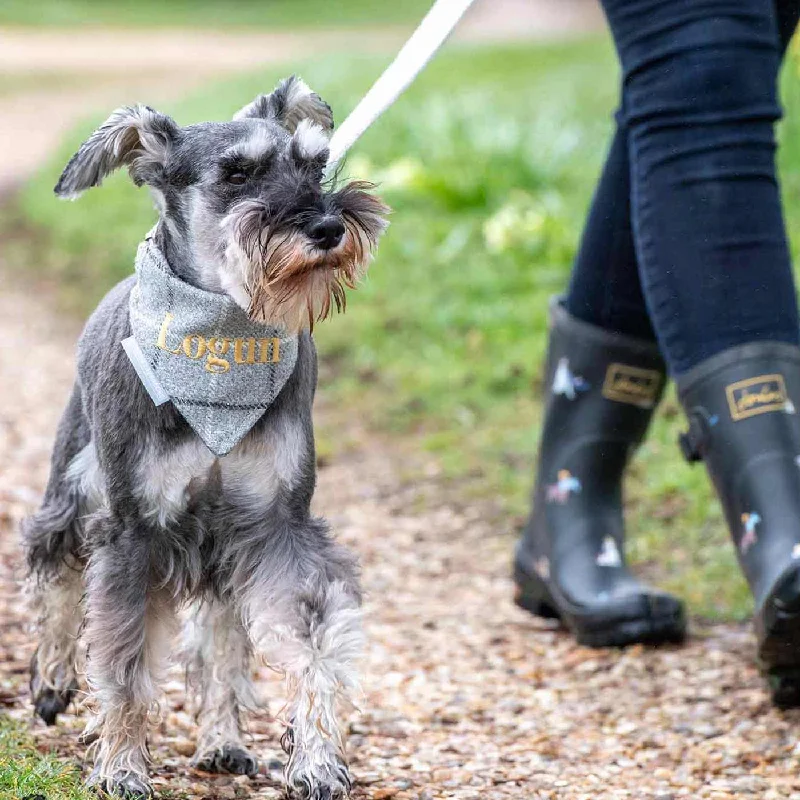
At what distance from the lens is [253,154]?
9.36ft

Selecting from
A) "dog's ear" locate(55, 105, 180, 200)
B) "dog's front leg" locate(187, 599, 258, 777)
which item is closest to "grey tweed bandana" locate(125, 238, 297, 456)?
"dog's ear" locate(55, 105, 180, 200)

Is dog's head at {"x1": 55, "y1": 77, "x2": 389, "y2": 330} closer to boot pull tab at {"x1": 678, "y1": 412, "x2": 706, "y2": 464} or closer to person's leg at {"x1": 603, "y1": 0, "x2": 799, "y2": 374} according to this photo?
person's leg at {"x1": 603, "y1": 0, "x2": 799, "y2": 374}

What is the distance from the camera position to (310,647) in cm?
280

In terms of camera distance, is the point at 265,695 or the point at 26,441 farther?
the point at 26,441

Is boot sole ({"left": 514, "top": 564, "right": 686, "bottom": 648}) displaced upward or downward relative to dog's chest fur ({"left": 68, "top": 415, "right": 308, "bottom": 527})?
downward

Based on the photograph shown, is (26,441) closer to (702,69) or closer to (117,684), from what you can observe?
(117,684)

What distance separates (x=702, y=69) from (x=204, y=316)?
141 centimetres

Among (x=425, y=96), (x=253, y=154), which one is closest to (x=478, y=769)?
(x=253, y=154)

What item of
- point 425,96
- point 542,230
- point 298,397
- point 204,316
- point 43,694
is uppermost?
point 204,316

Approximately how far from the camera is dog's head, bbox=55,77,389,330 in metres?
2.73

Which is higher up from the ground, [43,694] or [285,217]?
[285,217]

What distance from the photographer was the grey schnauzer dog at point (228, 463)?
9.11ft

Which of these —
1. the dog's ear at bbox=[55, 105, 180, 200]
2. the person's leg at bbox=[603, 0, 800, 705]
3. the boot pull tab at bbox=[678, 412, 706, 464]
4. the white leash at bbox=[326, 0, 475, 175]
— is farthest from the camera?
the boot pull tab at bbox=[678, 412, 706, 464]

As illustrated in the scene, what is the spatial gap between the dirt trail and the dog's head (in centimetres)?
111
